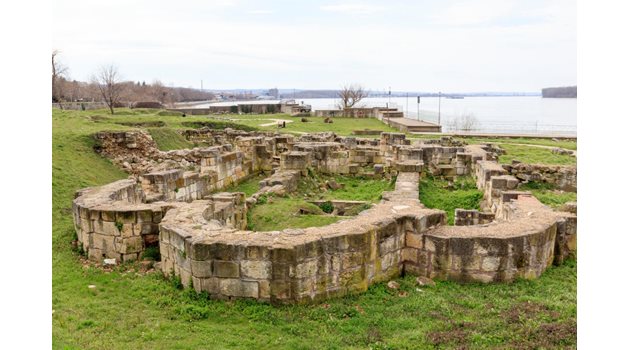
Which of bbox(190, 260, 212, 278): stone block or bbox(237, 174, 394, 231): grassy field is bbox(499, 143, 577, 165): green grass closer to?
bbox(237, 174, 394, 231): grassy field

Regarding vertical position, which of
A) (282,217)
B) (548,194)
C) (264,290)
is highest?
(548,194)

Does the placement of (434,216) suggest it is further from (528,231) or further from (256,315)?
(256,315)

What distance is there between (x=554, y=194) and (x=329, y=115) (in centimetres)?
4087

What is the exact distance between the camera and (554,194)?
54.2 feet

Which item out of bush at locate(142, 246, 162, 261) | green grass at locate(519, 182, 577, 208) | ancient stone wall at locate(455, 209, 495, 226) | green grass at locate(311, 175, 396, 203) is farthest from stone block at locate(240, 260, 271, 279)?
green grass at locate(519, 182, 577, 208)

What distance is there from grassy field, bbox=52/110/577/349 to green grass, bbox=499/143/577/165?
524 inches

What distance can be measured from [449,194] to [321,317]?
35.4 ft

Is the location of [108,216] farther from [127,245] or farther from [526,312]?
[526,312]

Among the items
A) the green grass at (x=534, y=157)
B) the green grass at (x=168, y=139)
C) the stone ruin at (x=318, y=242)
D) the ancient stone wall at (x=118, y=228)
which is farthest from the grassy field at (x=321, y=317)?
the green grass at (x=168, y=139)

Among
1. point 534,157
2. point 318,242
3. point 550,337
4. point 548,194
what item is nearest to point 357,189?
point 548,194

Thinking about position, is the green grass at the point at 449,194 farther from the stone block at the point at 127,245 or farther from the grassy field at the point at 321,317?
the stone block at the point at 127,245

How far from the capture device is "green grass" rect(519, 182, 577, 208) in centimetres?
1501

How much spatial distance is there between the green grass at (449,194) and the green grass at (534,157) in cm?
349

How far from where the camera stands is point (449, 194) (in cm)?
1773
